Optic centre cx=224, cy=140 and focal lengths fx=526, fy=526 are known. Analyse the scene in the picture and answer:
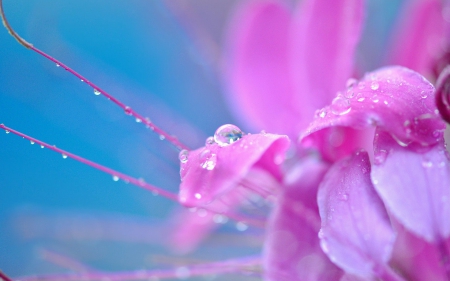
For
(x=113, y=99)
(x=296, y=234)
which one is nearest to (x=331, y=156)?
(x=296, y=234)

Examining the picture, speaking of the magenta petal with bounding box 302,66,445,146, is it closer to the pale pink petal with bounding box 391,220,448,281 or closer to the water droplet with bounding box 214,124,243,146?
the water droplet with bounding box 214,124,243,146

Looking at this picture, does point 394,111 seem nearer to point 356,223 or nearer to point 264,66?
point 356,223

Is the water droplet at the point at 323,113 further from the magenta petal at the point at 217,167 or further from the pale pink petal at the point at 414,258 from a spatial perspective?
the pale pink petal at the point at 414,258

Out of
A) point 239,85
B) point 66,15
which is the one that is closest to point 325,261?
Result: point 239,85

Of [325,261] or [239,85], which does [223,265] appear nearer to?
[325,261]

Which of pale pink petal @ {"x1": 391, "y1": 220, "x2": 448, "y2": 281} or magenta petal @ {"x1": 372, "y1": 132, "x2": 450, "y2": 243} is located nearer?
magenta petal @ {"x1": 372, "y1": 132, "x2": 450, "y2": 243}

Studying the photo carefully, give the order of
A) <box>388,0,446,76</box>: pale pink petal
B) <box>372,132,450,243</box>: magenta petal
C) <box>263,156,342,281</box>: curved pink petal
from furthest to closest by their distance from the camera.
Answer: <box>388,0,446,76</box>: pale pink petal < <box>263,156,342,281</box>: curved pink petal < <box>372,132,450,243</box>: magenta petal

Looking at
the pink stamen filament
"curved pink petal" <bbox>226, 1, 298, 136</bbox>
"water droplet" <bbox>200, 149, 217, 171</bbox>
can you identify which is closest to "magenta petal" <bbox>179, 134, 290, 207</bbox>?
"water droplet" <bbox>200, 149, 217, 171</bbox>
